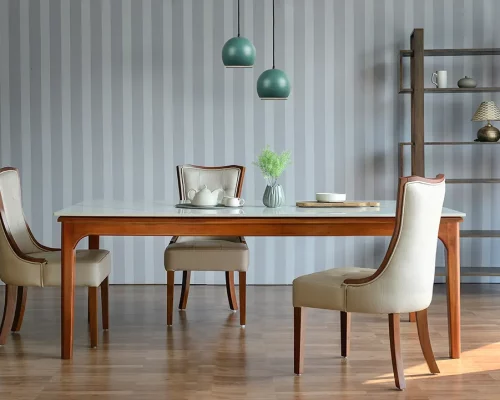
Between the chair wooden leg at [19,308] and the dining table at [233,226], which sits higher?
the dining table at [233,226]

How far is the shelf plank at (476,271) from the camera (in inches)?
206

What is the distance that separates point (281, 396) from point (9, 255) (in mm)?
1515

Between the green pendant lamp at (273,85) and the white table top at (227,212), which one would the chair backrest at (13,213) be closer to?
the white table top at (227,212)

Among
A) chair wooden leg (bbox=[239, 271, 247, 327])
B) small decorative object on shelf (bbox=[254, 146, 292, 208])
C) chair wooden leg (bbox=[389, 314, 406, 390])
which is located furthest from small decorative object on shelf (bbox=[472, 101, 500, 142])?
chair wooden leg (bbox=[389, 314, 406, 390])

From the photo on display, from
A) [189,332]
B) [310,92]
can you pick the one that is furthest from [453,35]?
[189,332]

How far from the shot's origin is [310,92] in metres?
5.67

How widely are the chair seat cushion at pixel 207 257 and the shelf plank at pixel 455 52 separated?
2.14m

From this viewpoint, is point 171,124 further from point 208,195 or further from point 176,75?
point 208,195

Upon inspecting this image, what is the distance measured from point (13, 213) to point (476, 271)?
3.18 metres

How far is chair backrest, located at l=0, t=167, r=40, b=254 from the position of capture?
148 inches

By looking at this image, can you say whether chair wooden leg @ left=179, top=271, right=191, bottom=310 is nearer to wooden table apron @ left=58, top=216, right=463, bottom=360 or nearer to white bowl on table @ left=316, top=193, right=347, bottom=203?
white bowl on table @ left=316, top=193, right=347, bottom=203

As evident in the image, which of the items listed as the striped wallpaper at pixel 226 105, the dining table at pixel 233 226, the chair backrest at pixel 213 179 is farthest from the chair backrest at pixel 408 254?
the striped wallpaper at pixel 226 105

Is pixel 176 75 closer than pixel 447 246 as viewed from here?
No

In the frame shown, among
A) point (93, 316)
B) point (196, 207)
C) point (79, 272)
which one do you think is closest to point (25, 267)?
point (79, 272)
